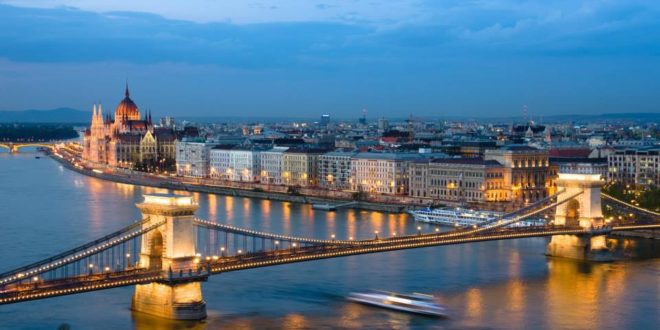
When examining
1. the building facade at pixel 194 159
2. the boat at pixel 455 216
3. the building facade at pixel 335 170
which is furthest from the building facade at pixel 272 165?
the boat at pixel 455 216

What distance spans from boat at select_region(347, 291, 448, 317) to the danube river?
18 centimetres

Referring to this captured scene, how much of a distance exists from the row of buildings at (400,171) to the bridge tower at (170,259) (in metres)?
18.6

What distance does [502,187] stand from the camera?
33969mm

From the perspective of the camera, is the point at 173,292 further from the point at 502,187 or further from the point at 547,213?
the point at 502,187

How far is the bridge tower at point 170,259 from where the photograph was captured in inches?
612

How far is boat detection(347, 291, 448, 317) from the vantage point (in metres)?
16.5

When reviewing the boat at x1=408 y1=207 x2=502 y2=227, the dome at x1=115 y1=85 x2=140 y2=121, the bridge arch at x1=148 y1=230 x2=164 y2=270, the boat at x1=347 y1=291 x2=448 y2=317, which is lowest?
the boat at x1=347 y1=291 x2=448 y2=317

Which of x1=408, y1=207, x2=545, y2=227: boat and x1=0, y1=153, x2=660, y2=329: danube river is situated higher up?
x1=408, y1=207, x2=545, y2=227: boat

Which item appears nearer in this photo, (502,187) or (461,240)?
(461,240)

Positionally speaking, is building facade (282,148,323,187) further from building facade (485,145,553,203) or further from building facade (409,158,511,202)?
building facade (485,145,553,203)

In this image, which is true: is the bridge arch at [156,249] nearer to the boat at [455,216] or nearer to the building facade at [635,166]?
the boat at [455,216]

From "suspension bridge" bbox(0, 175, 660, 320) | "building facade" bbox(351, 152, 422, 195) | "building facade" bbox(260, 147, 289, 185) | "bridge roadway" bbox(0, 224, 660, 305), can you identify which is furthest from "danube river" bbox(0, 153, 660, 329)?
"building facade" bbox(260, 147, 289, 185)

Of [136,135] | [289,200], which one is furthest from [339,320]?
[136,135]

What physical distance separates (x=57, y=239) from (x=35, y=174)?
2813 cm
